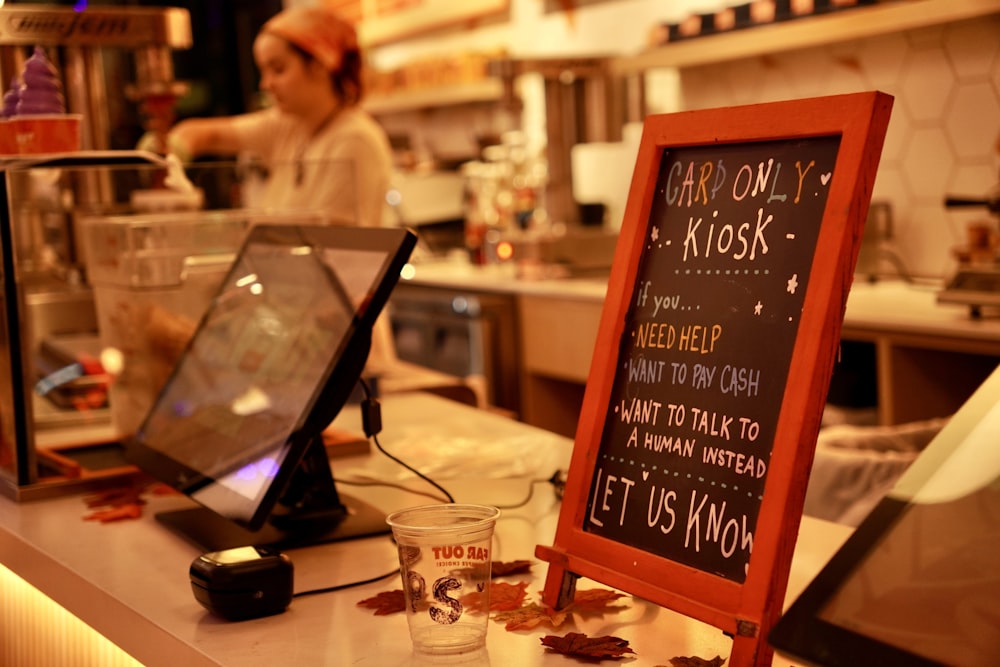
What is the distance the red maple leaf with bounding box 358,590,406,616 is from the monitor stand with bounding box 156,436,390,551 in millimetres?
210

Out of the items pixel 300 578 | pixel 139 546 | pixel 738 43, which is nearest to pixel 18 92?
pixel 139 546

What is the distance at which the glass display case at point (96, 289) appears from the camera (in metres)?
1.60

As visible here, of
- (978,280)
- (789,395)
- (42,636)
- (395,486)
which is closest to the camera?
(789,395)

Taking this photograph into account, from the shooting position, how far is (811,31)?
3.27m

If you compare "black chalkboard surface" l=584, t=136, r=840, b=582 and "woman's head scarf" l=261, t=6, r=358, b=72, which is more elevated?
"woman's head scarf" l=261, t=6, r=358, b=72

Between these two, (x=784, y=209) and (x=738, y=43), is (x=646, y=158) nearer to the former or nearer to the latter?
(x=784, y=209)

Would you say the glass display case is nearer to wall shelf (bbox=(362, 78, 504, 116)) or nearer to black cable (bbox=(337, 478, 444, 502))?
black cable (bbox=(337, 478, 444, 502))

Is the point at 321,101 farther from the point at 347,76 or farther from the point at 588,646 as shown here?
the point at 588,646

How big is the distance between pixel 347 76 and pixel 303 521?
236 cm

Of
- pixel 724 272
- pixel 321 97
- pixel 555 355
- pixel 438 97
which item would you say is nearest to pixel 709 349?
pixel 724 272

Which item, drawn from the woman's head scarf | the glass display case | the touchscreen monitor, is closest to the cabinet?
the woman's head scarf

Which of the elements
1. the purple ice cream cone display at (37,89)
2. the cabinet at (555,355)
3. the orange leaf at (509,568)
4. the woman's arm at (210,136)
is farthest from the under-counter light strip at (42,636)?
the woman's arm at (210,136)

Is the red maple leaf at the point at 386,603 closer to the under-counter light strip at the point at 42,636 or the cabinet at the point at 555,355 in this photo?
the under-counter light strip at the point at 42,636

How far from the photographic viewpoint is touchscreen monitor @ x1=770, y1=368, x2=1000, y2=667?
0.72 m
